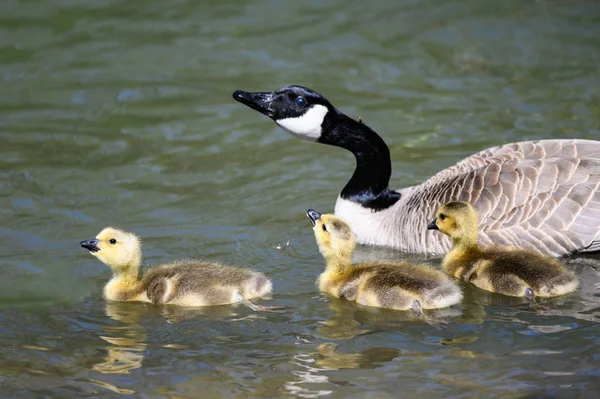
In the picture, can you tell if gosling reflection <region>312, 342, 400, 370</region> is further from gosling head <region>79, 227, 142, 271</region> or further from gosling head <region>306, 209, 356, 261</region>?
gosling head <region>79, 227, 142, 271</region>

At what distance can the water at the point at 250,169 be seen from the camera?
22.2 ft

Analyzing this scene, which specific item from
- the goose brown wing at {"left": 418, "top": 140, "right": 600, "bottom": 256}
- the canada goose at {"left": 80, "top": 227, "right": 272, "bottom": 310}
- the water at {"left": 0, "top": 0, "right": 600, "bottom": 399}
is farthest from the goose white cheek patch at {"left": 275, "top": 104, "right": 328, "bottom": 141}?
the canada goose at {"left": 80, "top": 227, "right": 272, "bottom": 310}

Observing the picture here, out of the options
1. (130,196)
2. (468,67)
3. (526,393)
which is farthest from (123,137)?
(526,393)

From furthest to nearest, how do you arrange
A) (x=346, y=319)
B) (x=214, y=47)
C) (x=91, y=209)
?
(x=214, y=47) → (x=91, y=209) → (x=346, y=319)

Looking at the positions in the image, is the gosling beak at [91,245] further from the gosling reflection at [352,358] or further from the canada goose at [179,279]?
the gosling reflection at [352,358]

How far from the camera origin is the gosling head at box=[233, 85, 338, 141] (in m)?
9.29

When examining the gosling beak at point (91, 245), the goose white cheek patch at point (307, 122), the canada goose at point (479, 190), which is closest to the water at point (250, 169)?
the canada goose at point (479, 190)

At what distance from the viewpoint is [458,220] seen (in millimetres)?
7953

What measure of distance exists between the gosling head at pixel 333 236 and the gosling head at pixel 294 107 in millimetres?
1764

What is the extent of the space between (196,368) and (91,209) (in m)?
3.73

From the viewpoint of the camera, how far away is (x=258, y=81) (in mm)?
13219

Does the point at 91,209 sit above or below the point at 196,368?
above

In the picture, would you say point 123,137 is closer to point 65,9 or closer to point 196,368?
point 65,9

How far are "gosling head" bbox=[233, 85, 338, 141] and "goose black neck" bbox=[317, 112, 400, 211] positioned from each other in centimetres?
11
